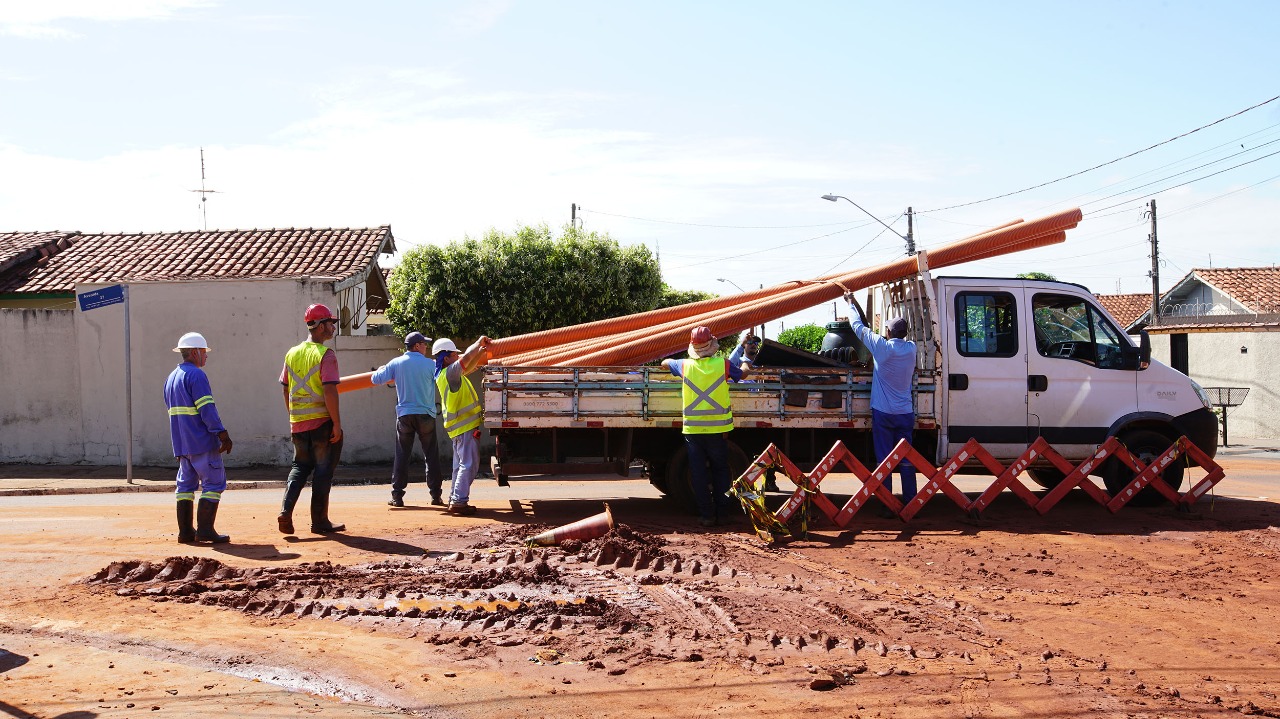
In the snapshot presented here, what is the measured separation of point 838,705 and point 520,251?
48.4 feet

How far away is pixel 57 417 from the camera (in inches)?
725

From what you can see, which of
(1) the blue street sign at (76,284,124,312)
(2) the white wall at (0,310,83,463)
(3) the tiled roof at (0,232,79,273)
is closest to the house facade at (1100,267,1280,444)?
(1) the blue street sign at (76,284,124,312)

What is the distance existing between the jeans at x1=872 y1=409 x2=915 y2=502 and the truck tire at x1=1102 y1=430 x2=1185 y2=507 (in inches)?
83.3

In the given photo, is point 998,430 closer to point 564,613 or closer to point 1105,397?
point 1105,397

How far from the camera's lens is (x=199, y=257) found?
68.2 feet

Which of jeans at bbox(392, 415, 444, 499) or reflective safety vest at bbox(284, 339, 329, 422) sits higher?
reflective safety vest at bbox(284, 339, 329, 422)

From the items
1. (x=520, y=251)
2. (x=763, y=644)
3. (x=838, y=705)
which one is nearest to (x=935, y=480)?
(x=763, y=644)

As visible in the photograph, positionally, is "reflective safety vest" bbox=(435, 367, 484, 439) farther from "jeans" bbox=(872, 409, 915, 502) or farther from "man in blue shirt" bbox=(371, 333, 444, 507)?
"jeans" bbox=(872, 409, 915, 502)

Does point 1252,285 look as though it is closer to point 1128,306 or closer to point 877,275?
point 1128,306

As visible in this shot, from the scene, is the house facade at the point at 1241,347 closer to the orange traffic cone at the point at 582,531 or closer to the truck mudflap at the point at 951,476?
the truck mudflap at the point at 951,476

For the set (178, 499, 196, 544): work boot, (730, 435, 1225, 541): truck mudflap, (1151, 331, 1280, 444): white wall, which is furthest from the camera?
(1151, 331, 1280, 444): white wall

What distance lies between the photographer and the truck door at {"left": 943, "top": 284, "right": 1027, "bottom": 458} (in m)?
10.3

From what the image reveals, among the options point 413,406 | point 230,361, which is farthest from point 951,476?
point 230,361

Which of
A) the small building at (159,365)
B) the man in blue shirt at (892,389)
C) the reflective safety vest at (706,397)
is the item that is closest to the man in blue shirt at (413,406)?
the reflective safety vest at (706,397)
